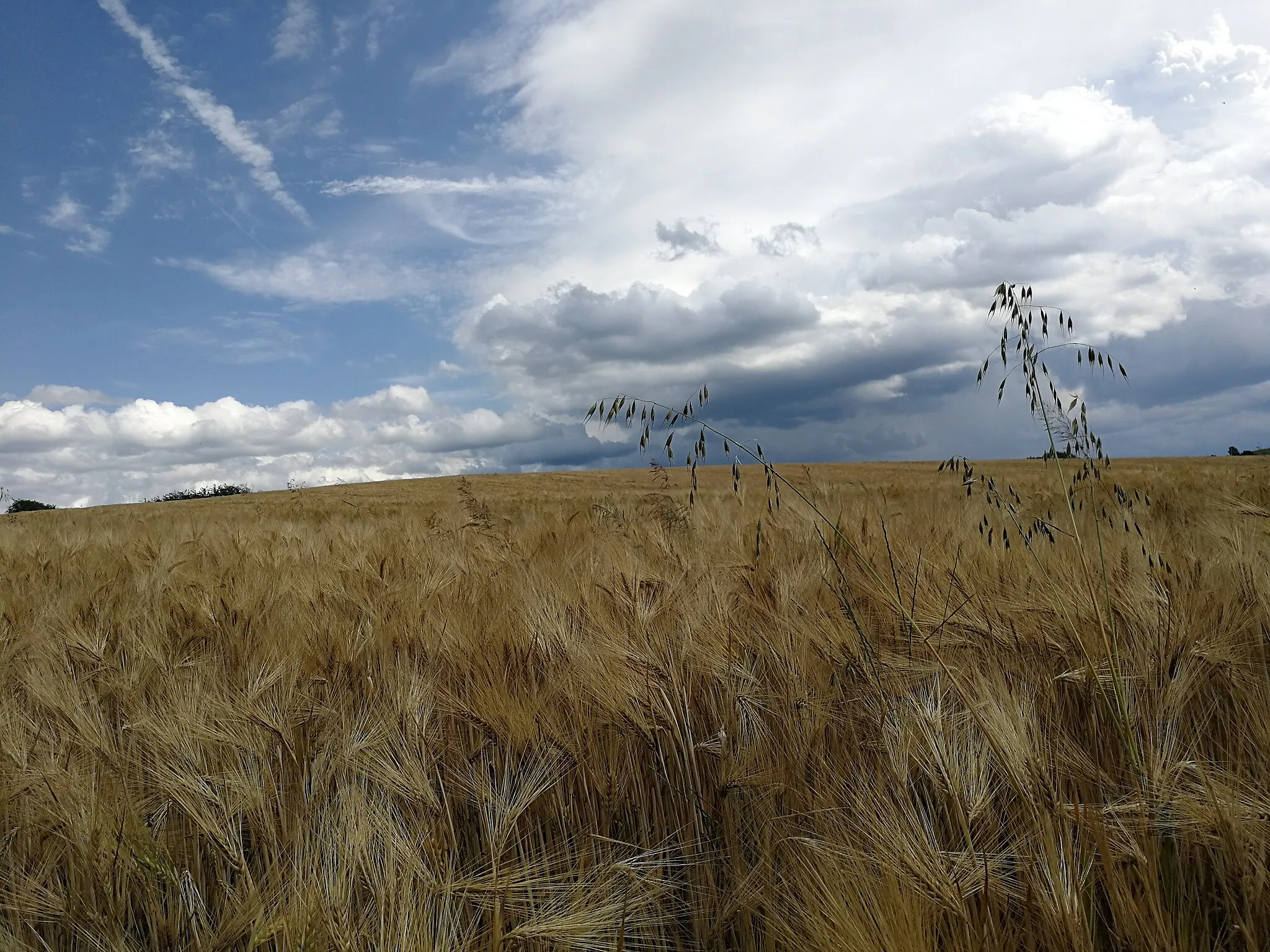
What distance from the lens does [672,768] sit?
56.3 inches

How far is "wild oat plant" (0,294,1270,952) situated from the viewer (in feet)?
3.16

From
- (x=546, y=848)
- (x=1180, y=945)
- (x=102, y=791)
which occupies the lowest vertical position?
(x=546, y=848)

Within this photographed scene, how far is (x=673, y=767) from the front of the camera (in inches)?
56.3

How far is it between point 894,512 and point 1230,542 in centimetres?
254

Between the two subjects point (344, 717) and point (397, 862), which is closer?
point (397, 862)

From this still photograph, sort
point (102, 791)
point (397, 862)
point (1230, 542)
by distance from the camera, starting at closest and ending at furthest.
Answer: point (397, 862), point (102, 791), point (1230, 542)

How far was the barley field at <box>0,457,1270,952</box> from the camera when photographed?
0.96m

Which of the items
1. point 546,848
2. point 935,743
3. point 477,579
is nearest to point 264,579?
point 477,579

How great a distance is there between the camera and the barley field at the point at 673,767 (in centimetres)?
96

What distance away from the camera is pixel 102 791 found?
4.20ft

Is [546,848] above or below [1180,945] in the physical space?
below

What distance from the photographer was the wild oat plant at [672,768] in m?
0.96

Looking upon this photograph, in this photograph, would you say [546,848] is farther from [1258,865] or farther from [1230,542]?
[1230,542]

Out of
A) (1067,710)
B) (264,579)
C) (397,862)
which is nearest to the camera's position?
(397,862)
